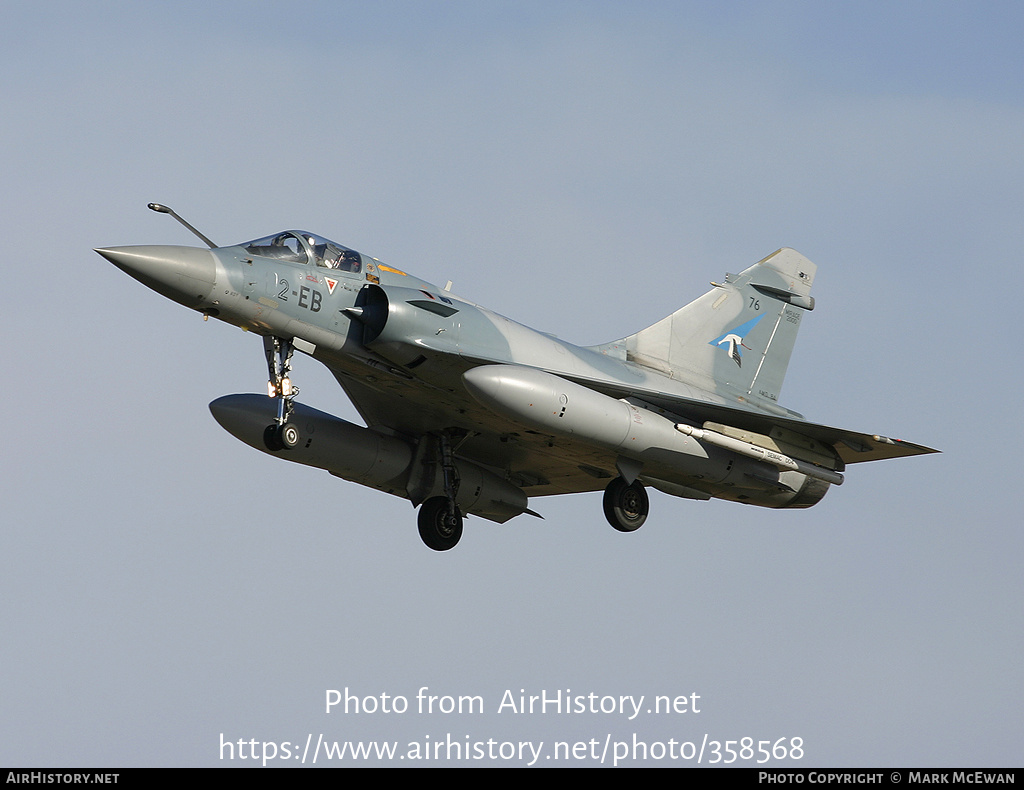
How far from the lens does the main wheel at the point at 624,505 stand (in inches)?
725

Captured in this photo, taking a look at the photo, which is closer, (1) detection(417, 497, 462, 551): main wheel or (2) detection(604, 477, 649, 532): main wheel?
(2) detection(604, 477, 649, 532): main wheel

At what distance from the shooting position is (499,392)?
15.5m

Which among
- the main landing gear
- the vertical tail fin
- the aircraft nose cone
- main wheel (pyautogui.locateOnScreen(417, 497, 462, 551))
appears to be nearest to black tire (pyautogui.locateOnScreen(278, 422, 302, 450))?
the main landing gear

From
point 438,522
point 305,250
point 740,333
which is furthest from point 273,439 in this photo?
point 740,333

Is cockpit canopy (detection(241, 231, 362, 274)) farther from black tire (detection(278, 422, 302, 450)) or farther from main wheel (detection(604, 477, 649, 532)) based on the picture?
main wheel (detection(604, 477, 649, 532))

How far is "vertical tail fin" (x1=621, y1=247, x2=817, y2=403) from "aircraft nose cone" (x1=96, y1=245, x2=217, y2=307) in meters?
6.67

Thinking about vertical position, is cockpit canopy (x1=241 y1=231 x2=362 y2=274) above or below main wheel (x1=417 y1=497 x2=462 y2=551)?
above

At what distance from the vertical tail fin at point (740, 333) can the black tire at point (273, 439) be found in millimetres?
5521

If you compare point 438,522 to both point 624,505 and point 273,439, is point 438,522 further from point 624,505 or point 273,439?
point 273,439

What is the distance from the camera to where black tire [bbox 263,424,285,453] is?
16.5 metres

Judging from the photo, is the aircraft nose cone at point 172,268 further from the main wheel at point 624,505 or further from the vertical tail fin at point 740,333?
the vertical tail fin at point 740,333

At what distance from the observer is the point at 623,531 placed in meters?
18.6

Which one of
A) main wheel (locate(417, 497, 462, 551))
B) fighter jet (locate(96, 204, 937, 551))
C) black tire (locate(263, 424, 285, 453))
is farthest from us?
main wheel (locate(417, 497, 462, 551))
